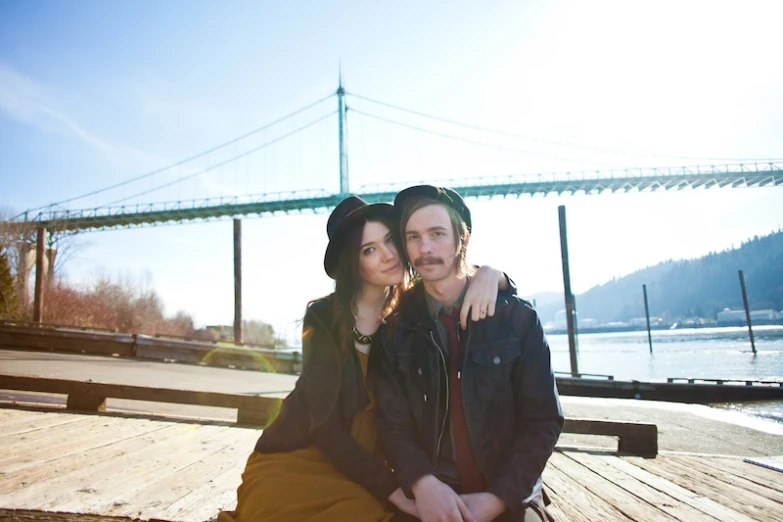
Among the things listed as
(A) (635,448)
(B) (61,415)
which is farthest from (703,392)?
(B) (61,415)

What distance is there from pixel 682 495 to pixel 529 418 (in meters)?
1.53

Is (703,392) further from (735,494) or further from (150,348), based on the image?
(150,348)

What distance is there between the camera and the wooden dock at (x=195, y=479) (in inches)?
86.5

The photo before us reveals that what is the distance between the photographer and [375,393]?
196 centimetres

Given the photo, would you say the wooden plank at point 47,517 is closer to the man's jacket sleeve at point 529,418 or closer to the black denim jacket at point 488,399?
the black denim jacket at point 488,399

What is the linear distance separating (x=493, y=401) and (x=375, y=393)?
499 mm

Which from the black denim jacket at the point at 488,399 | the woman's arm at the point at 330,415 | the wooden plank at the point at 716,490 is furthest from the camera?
the wooden plank at the point at 716,490

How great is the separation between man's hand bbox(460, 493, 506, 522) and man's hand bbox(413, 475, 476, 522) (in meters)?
0.02

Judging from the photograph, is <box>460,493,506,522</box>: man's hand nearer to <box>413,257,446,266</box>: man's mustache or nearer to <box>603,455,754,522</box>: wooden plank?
<box>413,257,446,266</box>: man's mustache

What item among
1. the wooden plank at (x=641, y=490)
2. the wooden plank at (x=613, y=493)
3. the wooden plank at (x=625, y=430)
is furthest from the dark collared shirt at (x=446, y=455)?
the wooden plank at (x=625, y=430)

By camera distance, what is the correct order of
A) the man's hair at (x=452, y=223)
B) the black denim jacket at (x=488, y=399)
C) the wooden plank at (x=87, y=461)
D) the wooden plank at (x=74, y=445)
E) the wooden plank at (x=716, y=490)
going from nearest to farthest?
the black denim jacket at (x=488, y=399)
the man's hair at (x=452, y=223)
the wooden plank at (x=716, y=490)
the wooden plank at (x=87, y=461)
the wooden plank at (x=74, y=445)

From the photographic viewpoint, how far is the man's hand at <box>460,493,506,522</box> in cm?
158

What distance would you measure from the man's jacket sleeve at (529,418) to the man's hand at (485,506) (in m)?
0.02

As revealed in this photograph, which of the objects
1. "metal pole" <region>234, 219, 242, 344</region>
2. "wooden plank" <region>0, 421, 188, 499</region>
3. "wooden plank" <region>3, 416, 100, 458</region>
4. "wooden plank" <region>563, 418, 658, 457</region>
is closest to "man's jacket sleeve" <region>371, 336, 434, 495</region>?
"wooden plank" <region>0, 421, 188, 499</region>
